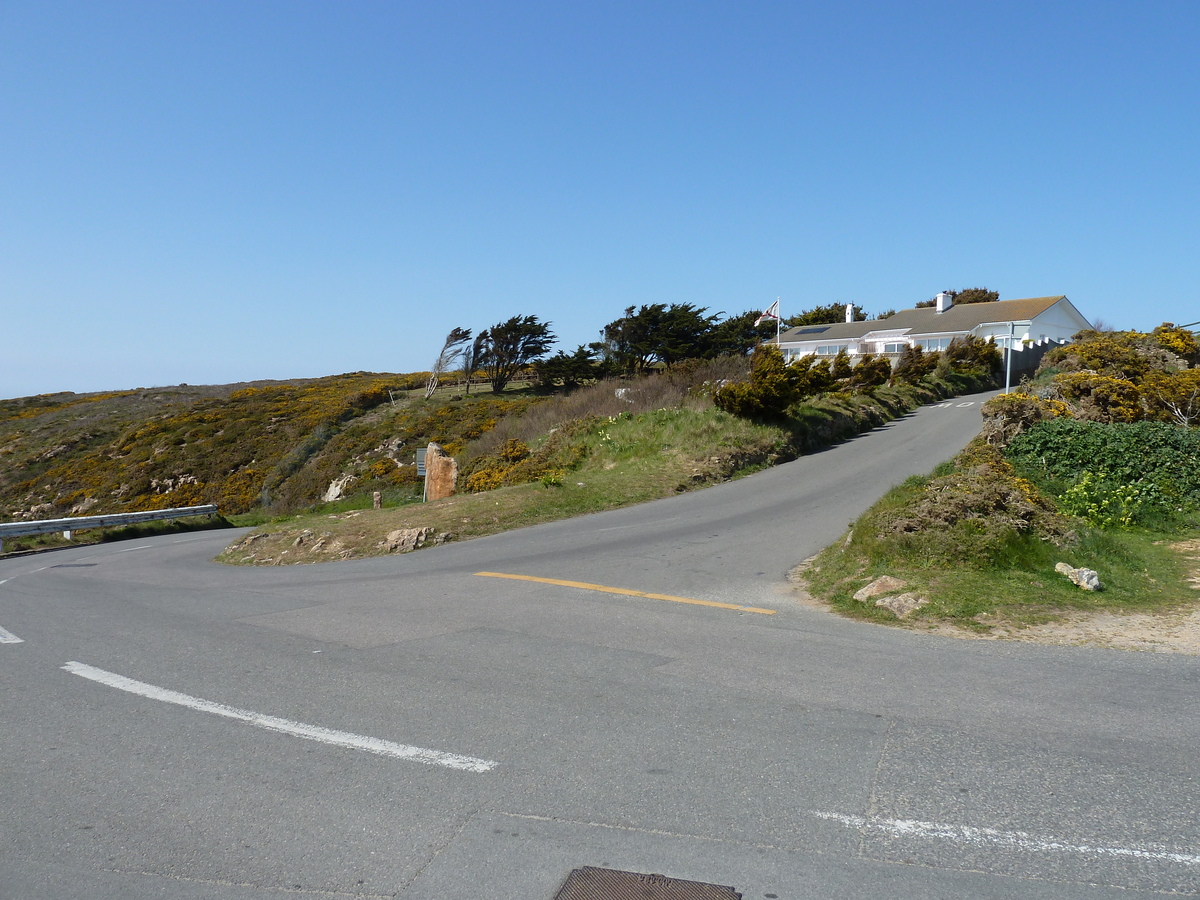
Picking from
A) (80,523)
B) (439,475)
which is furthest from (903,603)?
(80,523)

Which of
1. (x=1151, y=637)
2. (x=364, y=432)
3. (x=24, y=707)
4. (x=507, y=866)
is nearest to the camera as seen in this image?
(x=507, y=866)

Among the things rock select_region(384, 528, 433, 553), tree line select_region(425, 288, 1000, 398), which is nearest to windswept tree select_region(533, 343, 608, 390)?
tree line select_region(425, 288, 1000, 398)

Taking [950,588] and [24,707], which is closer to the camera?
[24,707]

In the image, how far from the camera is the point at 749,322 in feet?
191

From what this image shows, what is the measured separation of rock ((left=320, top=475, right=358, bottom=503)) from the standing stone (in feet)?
31.8

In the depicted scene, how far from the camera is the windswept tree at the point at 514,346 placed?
178 feet

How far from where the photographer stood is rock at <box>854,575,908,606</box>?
888 cm

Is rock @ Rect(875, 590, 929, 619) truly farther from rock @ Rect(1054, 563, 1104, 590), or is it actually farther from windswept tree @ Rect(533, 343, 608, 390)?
windswept tree @ Rect(533, 343, 608, 390)

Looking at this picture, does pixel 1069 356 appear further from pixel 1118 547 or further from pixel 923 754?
pixel 923 754

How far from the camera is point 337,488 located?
114 ft

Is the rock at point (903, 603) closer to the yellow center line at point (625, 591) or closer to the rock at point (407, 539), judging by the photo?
the yellow center line at point (625, 591)

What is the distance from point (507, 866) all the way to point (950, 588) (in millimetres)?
6460

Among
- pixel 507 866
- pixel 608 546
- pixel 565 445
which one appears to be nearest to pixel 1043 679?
pixel 507 866

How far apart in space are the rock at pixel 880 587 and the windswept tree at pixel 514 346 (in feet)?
152
